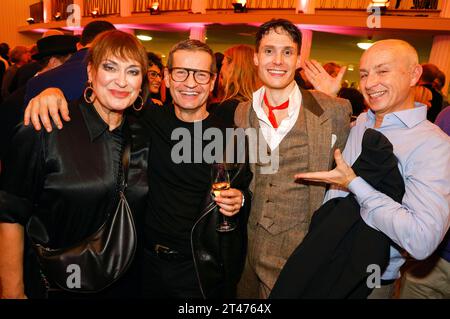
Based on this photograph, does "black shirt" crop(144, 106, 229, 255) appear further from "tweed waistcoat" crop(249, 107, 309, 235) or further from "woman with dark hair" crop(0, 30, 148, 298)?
→ "tweed waistcoat" crop(249, 107, 309, 235)

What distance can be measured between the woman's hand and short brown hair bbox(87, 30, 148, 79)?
26cm

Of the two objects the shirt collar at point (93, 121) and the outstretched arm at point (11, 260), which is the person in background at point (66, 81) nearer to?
the shirt collar at point (93, 121)

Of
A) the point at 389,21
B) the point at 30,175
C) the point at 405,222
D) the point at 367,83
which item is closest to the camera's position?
the point at 405,222

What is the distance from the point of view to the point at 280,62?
2.20m

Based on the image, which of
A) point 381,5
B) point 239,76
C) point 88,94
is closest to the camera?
point 88,94

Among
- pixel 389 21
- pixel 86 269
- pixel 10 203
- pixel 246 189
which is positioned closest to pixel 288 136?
pixel 246 189

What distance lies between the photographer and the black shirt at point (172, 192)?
213cm

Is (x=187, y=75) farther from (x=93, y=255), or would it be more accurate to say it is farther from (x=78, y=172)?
(x=93, y=255)

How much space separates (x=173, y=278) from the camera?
218 cm

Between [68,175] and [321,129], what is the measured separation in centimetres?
146

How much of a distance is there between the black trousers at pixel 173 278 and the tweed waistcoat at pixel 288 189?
1.84 feet

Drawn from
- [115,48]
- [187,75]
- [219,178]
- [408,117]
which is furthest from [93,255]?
[408,117]
